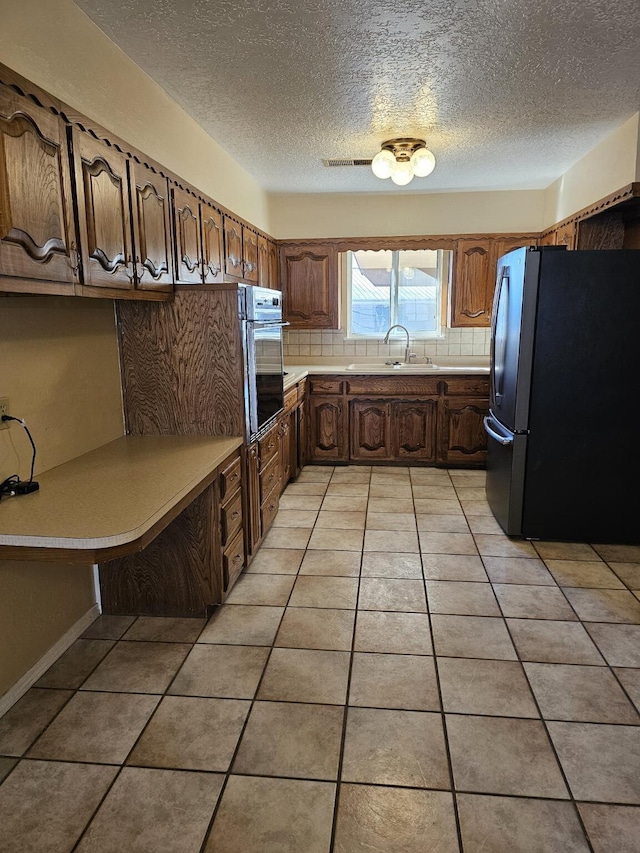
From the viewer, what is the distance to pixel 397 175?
3586mm

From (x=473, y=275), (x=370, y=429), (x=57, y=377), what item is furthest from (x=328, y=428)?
(x=57, y=377)

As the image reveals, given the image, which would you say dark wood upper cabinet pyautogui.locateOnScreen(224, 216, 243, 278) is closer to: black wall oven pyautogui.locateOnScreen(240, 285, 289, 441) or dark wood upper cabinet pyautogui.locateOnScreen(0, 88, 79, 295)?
black wall oven pyautogui.locateOnScreen(240, 285, 289, 441)

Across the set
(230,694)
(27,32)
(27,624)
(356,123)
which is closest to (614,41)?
(356,123)

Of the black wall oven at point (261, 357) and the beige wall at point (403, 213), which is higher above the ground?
the beige wall at point (403, 213)

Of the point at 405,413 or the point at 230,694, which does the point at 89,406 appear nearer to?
the point at 230,694

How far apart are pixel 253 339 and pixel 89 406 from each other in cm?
88

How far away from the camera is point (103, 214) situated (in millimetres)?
2029

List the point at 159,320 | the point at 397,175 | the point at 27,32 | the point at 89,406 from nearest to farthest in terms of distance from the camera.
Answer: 1. the point at 27,32
2. the point at 89,406
3. the point at 159,320
4. the point at 397,175

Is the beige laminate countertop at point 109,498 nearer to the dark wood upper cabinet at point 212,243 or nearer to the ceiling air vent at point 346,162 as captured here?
the dark wood upper cabinet at point 212,243

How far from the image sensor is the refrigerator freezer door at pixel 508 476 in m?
3.41

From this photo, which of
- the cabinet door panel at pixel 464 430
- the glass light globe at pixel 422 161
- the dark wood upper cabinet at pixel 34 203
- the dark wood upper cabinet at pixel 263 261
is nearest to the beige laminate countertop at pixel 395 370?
the cabinet door panel at pixel 464 430

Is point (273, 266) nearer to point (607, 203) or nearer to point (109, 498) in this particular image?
point (607, 203)

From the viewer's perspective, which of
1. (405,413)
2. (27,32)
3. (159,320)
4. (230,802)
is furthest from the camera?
(405,413)

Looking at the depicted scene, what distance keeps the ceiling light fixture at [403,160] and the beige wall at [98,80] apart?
42.5 inches
